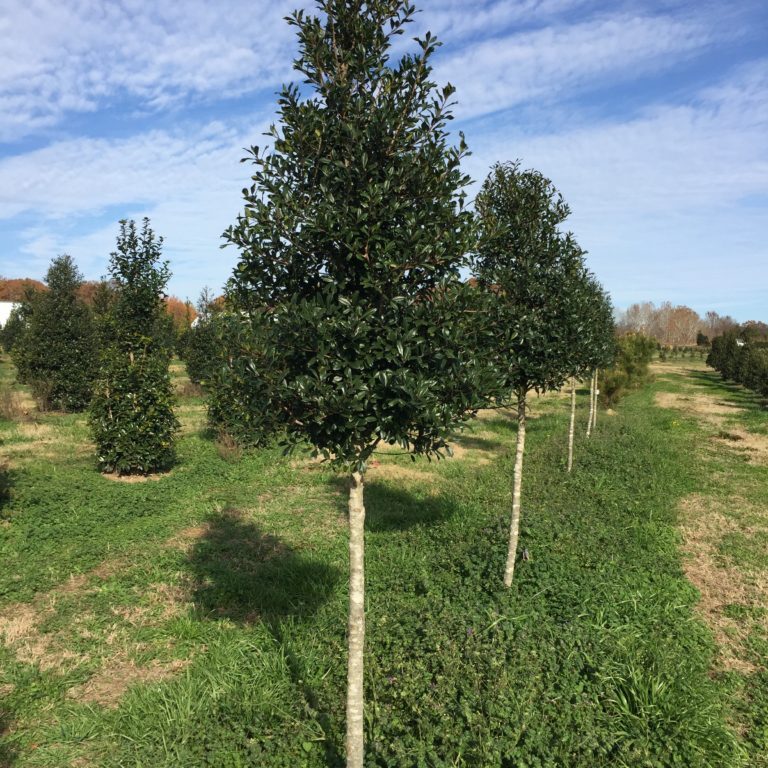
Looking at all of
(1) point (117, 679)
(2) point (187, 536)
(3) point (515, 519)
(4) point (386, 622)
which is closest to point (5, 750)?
(1) point (117, 679)

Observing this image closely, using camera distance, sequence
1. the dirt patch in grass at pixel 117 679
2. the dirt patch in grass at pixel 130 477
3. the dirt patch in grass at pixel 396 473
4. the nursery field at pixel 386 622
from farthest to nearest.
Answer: the dirt patch in grass at pixel 396 473
the dirt patch in grass at pixel 130 477
the dirt patch in grass at pixel 117 679
the nursery field at pixel 386 622

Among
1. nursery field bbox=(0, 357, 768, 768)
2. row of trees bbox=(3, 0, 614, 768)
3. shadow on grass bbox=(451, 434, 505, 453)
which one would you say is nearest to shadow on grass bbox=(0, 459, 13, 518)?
nursery field bbox=(0, 357, 768, 768)

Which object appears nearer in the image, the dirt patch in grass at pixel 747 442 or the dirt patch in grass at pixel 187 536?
the dirt patch in grass at pixel 187 536

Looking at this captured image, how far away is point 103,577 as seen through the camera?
7.59m

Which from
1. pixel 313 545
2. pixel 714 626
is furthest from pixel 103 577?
pixel 714 626

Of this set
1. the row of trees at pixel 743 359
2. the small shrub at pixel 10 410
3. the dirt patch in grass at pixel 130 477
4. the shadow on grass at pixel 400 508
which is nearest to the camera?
the shadow on grass at pixel 400 508

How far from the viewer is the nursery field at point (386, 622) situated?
A: 4.56 meters

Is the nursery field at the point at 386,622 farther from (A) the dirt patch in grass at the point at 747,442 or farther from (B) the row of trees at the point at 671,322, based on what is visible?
(B) the row of trees at the point at 671,322

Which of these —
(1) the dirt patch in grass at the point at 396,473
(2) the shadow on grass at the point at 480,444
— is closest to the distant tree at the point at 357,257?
(1) the dirt patch in grass at the point at 396,473

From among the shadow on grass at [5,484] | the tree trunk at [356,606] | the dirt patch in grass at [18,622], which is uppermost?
the tree trunk at [356,606]

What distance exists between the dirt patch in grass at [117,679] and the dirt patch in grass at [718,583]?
20.5 feet

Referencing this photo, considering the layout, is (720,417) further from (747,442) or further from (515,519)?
(515,519)

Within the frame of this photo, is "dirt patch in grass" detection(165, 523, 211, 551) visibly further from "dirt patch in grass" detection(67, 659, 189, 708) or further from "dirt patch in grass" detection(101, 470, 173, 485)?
"dirt patch in grass" detection(101, 470, 173, 485)

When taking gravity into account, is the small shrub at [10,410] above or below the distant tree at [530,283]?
below
